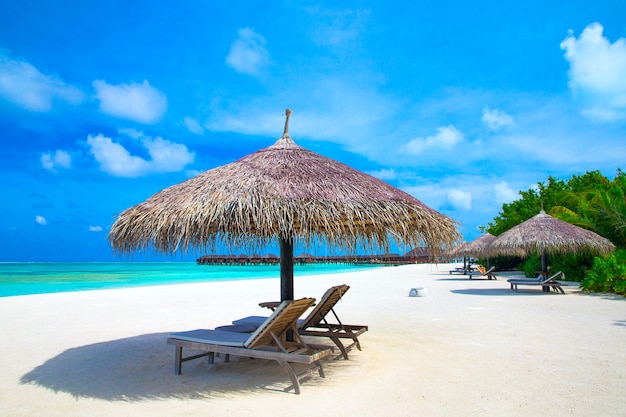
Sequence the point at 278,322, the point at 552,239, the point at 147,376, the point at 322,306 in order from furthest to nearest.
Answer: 1. the point at 552,239
2. the point at 322,306
3. the point at 147,376
4. the point at 278,322

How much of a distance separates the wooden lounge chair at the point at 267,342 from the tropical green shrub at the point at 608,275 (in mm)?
10053

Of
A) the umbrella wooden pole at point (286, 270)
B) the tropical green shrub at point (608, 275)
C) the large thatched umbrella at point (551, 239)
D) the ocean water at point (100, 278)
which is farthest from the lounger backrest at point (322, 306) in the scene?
A: the ocean water at point (100, 278)

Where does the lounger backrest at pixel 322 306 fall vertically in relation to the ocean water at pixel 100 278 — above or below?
above

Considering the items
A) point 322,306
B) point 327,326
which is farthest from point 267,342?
point 327,326

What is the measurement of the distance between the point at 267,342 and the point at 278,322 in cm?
34

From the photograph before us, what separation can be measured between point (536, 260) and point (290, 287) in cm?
1613

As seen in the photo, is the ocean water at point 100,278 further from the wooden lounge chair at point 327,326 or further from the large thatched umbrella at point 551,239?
the large thatched umbrella at point 551,239

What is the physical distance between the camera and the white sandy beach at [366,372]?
3564 mm

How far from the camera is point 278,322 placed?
154 inches

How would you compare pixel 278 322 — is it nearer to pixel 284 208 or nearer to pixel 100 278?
pixel 284 208

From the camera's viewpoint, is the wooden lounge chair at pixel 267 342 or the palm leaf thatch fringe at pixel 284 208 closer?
the wooden lounge chair at pixel 267 342

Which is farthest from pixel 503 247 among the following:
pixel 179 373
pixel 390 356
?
pixel 179 373

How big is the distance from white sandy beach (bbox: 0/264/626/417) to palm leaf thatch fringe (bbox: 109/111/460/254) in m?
1.30

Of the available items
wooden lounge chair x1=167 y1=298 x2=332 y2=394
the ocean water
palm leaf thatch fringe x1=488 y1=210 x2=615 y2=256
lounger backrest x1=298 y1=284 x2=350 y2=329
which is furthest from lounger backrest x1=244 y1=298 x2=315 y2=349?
the ocean water
